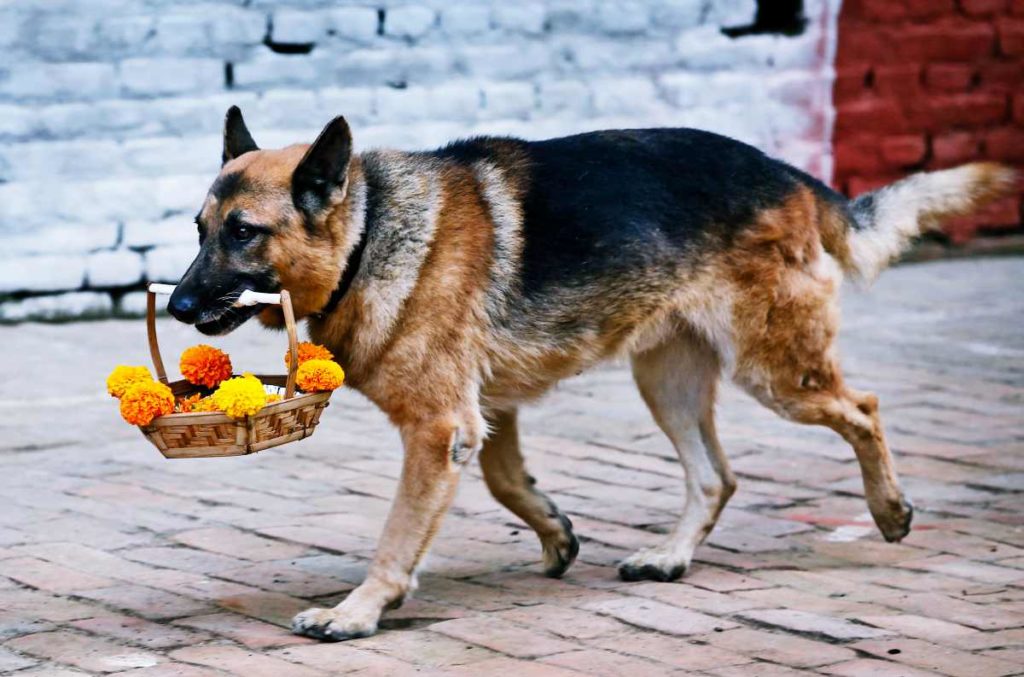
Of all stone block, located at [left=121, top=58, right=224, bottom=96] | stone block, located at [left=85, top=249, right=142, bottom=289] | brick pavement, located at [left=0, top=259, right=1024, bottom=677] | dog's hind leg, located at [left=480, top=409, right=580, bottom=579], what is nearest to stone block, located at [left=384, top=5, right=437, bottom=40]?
stone block, located at [left=121, top=58, right=224, bottom=96]

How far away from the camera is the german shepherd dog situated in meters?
4.62

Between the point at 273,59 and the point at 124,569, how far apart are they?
4.92 m

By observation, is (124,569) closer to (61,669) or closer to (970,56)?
(61,669)

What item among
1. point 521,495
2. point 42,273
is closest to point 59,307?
point 42,273

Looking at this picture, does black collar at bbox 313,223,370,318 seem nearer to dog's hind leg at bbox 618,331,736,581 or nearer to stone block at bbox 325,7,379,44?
dog's hind leg at bbox 618,331,736,581

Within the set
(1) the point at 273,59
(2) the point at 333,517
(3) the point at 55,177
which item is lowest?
(2) the point at 333,517

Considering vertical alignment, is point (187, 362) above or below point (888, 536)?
above

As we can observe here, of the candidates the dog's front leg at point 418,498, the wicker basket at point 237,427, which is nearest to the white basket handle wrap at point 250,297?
the wicker basket at point 237,427

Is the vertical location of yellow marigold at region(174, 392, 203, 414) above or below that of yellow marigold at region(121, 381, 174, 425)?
below

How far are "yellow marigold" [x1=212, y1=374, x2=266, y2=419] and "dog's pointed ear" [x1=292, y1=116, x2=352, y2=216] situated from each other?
630mm

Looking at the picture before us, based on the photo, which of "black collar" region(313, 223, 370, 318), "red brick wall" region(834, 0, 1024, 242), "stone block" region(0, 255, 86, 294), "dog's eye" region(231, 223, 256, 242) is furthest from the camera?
"red brick wall" region(834, 0, 1024, 242)

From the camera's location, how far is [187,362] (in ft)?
15.1

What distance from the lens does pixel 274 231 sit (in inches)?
180

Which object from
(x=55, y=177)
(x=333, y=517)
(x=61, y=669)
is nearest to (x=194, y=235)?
(x=55, y=177)
